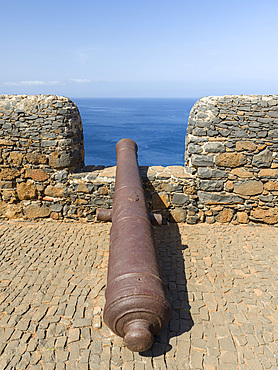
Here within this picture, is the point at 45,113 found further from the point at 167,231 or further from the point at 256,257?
the point at 256,257

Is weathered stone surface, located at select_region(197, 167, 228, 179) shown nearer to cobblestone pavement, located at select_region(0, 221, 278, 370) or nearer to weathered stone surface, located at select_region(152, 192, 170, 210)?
weathered stone surface, located at select_region(152, 192, 170, 210)

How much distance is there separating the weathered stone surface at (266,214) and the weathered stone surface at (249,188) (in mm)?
466

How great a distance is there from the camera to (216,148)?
643 centimetres

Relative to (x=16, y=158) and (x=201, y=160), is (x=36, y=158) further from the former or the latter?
(x=201, y=160)

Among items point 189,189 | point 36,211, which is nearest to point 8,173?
point 36,211

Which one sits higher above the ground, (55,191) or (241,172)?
(241,172)

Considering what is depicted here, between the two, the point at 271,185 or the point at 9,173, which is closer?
the point at 271,185

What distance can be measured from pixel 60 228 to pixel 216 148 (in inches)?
163

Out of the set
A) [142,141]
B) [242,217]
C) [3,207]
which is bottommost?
[142,141]

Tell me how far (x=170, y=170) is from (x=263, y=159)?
86.6 inches

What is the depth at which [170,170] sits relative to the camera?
7082mm

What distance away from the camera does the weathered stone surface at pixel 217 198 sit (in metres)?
6.70

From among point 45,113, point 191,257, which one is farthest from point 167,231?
point 45,113

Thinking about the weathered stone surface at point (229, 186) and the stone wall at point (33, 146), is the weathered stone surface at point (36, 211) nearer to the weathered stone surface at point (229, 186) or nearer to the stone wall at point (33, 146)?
the stone wall at point (33, 146)
